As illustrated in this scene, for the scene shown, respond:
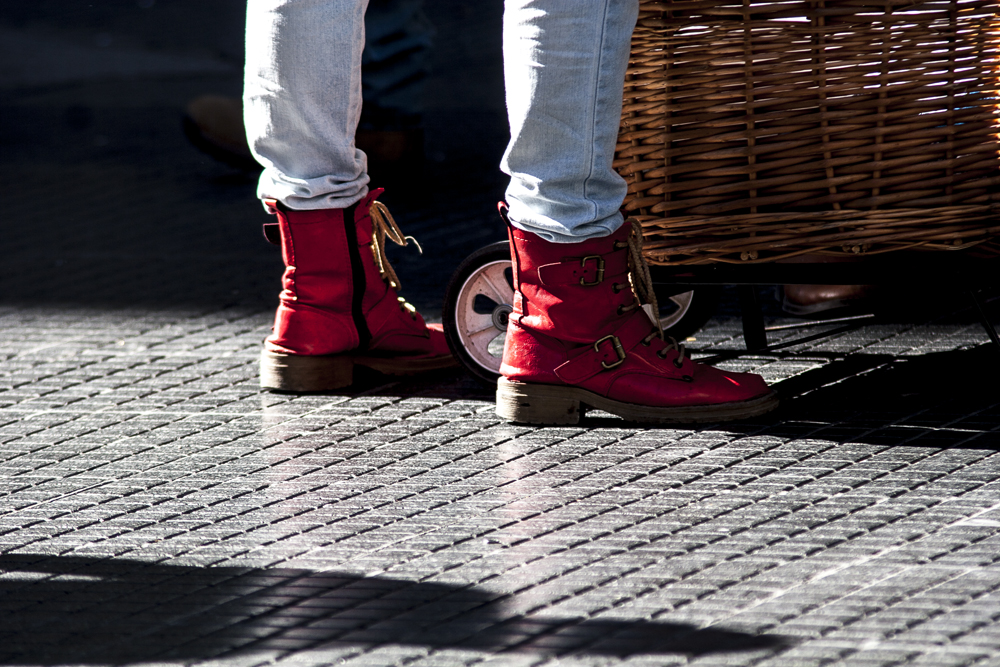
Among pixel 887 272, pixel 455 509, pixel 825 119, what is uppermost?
pixel 825 119

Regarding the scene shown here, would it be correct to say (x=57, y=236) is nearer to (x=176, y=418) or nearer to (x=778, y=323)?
(x=176, y=418)

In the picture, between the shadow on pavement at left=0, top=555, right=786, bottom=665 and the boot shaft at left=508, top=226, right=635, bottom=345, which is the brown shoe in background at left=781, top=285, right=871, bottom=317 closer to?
the boot shaft at left=508, top=226, right=635, bottom=345

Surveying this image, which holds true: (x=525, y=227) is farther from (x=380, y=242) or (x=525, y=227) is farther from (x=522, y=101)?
(x=380, y=242)

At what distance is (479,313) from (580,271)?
30cm

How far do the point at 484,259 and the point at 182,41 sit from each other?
7125 mm

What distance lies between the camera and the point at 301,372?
244 centimetres

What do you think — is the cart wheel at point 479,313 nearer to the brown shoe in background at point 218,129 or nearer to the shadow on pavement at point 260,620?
the shadow on pavement at point 260,620

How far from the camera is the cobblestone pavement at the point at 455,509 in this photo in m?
1.42

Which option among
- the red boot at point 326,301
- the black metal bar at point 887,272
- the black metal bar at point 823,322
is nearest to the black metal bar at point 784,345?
the black metal bar at point 823,322

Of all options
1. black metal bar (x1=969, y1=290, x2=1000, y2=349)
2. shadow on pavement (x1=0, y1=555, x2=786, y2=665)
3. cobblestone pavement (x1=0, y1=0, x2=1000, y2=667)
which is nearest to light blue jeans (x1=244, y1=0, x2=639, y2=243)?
cobblestone pavement (x1=0, y1=0, x2=1000, y2=667)

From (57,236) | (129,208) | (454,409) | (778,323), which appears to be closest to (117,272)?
(57,236)

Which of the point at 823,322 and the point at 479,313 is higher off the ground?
the point at 479,313

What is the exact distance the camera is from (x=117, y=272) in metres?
3.47

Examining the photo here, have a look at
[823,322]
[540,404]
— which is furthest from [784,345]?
[540,404]
